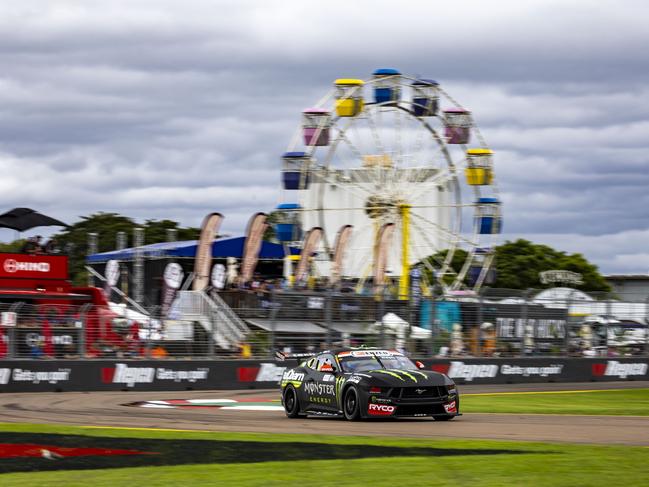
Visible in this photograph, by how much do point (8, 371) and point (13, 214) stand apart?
10323mm

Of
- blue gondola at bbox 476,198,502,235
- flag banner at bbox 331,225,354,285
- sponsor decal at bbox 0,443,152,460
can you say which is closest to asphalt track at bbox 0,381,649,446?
sponsor decal at bbox 0,443,152,460

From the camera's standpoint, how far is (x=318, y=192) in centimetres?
4566

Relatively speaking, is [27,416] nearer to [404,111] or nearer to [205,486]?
[205,486]

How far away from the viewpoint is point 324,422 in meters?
16.5

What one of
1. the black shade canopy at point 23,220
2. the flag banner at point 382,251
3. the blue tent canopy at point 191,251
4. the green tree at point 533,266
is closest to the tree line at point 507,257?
the green tree at point 533,266

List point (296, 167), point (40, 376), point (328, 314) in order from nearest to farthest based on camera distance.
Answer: point (40, 376) → point (328, 314) → point (296, 167)

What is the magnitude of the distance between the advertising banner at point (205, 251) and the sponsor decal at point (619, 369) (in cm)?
1408

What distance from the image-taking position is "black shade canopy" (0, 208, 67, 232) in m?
33.5

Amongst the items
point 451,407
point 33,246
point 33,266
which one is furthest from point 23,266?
point 451,407

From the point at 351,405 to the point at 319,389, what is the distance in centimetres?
100

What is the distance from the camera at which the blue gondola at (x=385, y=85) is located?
4656cm

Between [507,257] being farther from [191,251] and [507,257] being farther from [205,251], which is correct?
[205,251]

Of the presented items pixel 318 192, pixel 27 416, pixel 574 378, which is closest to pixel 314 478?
pixel 27 416

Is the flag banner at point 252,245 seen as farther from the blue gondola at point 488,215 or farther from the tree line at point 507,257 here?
the tree line at point 507,257
